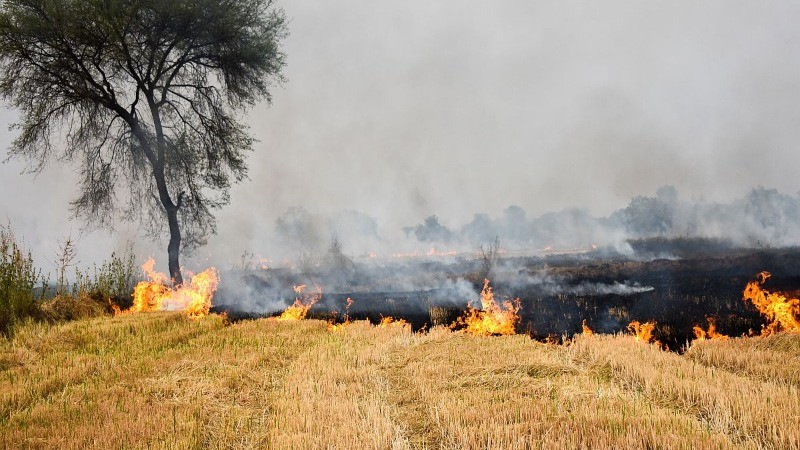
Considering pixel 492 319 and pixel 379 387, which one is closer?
pixel 379 387

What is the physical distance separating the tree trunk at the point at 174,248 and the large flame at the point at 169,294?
369 millimetres

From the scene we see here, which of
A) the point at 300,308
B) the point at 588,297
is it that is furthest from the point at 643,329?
the point at 300,308

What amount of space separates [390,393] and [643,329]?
10347mm

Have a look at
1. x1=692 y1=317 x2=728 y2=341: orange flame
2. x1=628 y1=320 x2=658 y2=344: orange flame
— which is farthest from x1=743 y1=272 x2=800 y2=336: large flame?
x1=628 y1=320 x2=658 y2=344: orange flame

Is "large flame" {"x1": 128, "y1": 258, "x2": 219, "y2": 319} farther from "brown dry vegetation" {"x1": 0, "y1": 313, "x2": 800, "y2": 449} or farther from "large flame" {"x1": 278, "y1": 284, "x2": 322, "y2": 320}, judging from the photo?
"brown dry vegetation" {"x1": 0, "y1": 313, "x2": 800, "y2": 449}

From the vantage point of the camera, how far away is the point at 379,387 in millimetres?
6957

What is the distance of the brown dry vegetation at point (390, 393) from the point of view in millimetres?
4863

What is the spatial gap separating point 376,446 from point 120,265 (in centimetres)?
1665

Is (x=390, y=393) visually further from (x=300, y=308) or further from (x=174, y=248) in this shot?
(x=174, y=248)

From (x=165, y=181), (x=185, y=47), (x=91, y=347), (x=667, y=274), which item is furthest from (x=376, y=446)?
(x=667, y=274)

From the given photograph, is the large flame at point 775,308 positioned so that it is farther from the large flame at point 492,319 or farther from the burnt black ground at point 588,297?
the large flame at point 492,319

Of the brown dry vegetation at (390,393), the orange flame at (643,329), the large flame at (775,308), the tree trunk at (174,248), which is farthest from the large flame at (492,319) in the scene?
the tree trunk at (174,248)

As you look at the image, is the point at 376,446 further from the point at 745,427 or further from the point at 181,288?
the point at 181,288

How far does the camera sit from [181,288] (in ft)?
60.7
